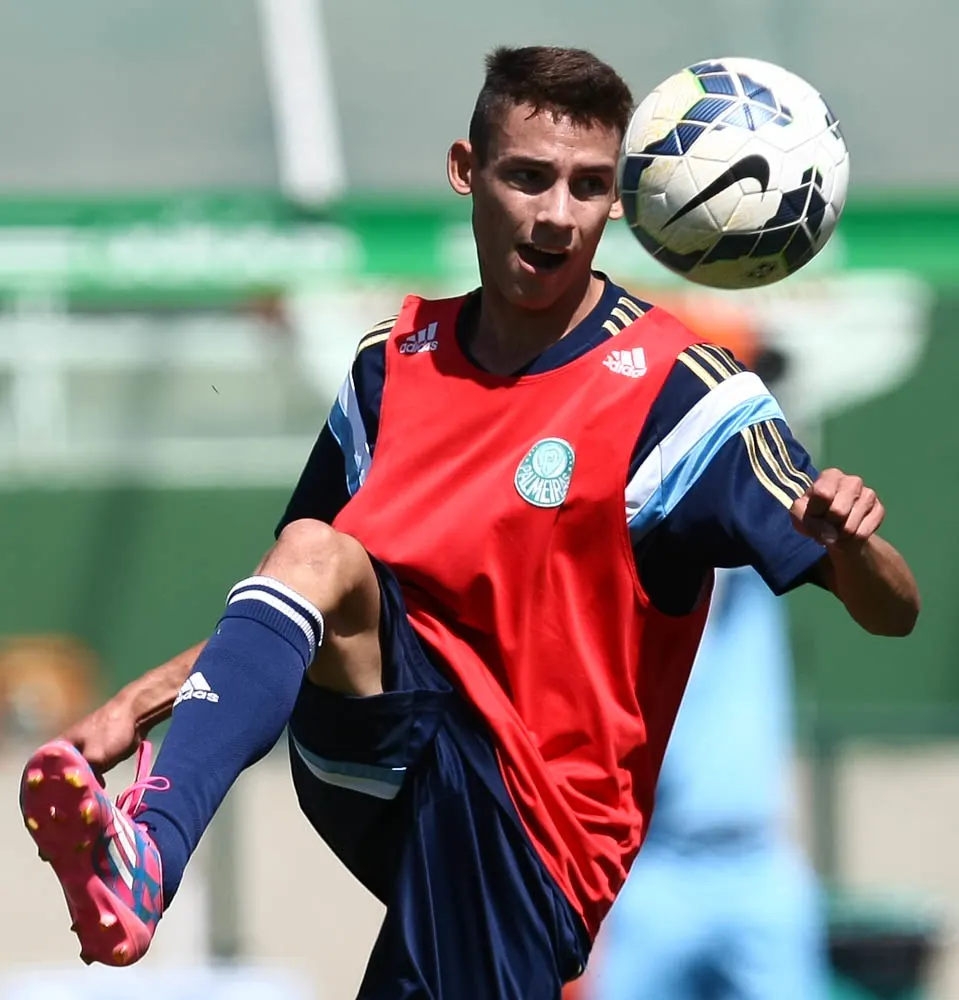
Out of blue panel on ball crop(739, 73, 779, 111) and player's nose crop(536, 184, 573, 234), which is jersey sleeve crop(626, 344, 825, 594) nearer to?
player's nose crop(536, 184, 573, 234)

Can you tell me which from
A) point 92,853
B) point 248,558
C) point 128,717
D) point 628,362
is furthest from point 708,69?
point 248,558

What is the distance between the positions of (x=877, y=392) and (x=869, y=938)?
6.42ft

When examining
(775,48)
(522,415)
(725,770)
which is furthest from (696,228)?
(775,48)

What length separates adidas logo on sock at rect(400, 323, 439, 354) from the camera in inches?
136

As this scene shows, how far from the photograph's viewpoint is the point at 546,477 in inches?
127

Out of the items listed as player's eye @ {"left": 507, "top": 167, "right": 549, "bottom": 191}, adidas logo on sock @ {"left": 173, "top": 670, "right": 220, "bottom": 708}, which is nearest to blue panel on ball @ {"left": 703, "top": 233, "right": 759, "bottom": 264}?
player's eye @ {"left": 507, "top": 167, "right": 549, "bottom": 191}

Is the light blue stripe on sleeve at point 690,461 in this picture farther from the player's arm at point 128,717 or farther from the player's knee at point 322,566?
the player's arm at point 128,717

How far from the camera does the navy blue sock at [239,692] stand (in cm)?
285

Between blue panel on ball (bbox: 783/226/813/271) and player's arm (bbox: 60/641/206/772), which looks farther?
blue panel on ball (bbox: 783/226/813/271)

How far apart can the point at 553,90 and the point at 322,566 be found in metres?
0.88

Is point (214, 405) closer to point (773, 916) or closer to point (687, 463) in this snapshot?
point (773, 916)

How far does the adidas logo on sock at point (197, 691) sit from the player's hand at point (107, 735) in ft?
0.61

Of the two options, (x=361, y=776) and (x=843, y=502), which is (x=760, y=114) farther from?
(x=361, y=776)

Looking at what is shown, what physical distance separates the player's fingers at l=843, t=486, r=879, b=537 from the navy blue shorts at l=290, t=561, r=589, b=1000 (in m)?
0.71
